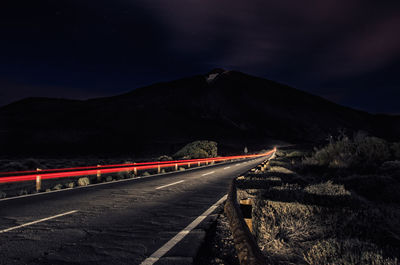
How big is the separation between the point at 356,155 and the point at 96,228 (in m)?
16.2

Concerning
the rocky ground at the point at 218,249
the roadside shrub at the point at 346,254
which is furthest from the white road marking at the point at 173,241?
the roadside shrub at the point at 346,254

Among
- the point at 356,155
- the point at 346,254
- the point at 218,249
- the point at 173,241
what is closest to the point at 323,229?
the point at 346,254

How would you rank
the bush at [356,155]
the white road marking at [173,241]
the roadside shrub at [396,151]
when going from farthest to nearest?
the roadside shrub at [396,151] < the bush at [356,155] < the white road marking at [173,241]

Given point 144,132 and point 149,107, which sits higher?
point 149,107

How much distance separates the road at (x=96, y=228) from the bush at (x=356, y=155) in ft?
34.6

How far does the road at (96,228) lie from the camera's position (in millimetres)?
3760

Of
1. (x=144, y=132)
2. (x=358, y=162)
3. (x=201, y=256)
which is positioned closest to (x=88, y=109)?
(x=144, y=132)

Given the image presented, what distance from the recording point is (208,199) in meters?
8.39

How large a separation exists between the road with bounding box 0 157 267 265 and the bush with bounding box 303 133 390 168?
1055cm

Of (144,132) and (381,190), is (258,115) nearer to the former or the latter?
(144,132)

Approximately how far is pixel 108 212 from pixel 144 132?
83.1 metres

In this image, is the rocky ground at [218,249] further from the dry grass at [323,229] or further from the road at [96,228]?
the dry grass at [323,229]

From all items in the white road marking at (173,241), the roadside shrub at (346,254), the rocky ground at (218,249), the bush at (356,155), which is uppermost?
the bush at (356,155)

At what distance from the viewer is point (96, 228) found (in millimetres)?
5113
